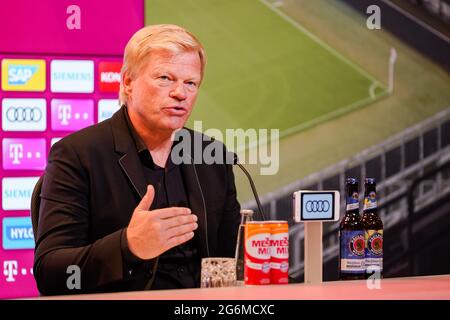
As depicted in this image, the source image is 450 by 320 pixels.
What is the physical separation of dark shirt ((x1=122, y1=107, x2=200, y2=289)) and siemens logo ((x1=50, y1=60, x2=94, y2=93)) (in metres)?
1.24

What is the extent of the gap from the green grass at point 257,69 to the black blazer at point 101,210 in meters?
1.53

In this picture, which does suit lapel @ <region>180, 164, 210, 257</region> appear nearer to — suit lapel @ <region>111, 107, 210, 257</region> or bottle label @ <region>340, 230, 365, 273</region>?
suit lapel @ <region>111, 107, 210, 257</region>

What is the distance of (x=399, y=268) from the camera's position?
4070 millimetres

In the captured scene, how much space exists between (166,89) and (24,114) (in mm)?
1381

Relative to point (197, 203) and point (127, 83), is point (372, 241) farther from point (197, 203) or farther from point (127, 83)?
point (127, 83)

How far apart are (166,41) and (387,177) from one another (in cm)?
224

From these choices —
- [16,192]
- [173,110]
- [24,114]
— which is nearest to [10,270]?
[16,192]

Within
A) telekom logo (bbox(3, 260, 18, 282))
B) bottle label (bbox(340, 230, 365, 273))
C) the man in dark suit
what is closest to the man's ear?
the man in dark suit

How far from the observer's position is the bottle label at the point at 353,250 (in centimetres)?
190

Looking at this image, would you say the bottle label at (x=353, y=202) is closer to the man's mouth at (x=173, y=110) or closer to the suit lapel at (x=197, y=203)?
the suit lapel at (x=197, y=203)

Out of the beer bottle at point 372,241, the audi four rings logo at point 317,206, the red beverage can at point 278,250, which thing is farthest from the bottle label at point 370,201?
the red beverage can at point 278,250

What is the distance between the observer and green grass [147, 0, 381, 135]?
3.68 metres

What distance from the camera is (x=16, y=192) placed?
10.6ft

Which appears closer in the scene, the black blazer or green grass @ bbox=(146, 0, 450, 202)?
the black blazer
